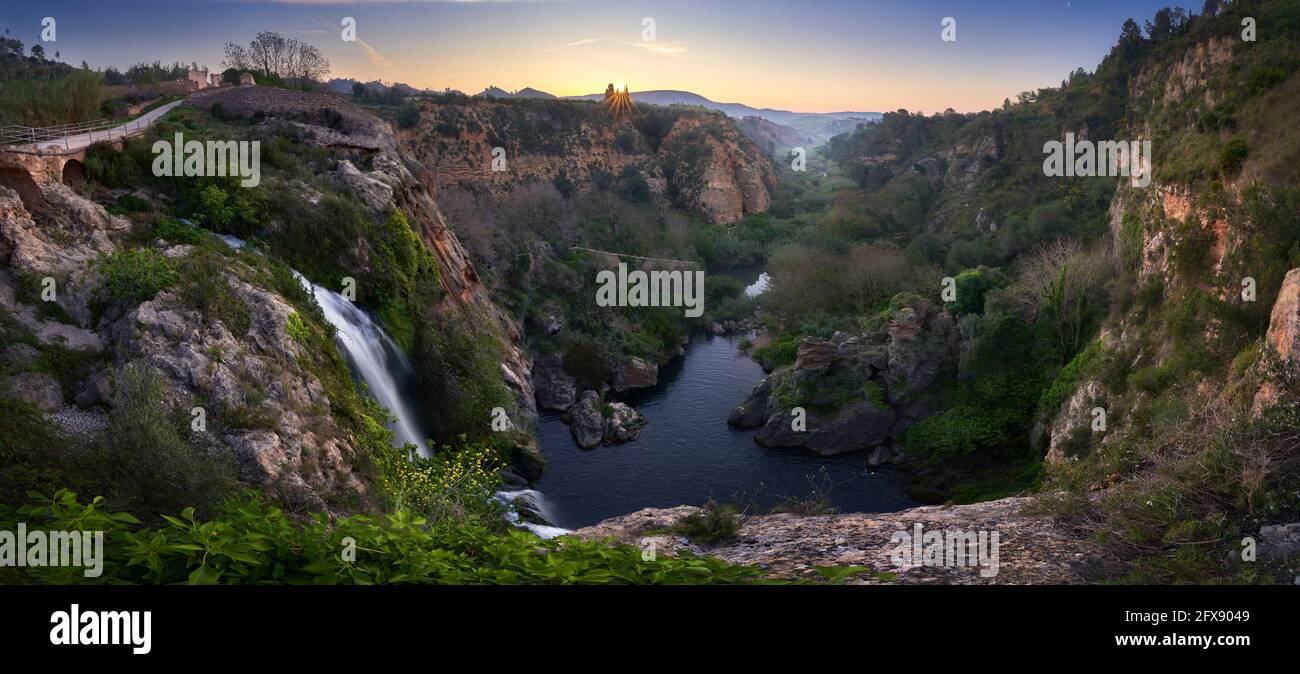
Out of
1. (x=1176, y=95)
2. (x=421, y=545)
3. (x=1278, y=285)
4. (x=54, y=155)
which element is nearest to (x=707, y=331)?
(x=1176, y=95)

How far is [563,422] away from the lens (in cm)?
3541

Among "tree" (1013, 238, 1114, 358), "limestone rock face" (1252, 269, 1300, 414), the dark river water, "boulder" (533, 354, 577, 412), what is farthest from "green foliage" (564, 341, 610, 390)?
"limestone rock face" (1252, 269, 1300, 414)

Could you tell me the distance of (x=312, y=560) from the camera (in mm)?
4824

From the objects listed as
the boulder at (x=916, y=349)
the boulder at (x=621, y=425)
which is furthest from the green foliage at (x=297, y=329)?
the boulder at (x=916, y=349)

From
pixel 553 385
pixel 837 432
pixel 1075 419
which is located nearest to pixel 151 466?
pixel 1075 419

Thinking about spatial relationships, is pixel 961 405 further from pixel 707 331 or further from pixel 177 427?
pixel 177 427

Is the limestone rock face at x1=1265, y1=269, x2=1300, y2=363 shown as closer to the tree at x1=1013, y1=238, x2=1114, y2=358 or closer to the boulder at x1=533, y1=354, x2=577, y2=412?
the tree at x1=1013, y1=238, x2=1114, y2=358

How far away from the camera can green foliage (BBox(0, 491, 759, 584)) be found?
451cm

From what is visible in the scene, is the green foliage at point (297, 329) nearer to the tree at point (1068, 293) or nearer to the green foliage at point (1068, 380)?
the green foliage at point (1068, 380)

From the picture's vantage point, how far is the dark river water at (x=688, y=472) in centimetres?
2762

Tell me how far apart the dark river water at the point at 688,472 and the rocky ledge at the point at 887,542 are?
33.8 feet

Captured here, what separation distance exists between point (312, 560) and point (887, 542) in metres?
9.52

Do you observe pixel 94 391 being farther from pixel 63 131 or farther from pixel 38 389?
pixel 63 131
